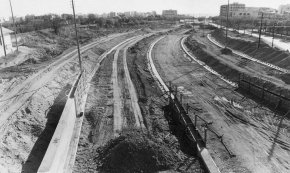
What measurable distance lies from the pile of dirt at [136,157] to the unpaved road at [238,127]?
2743 mm

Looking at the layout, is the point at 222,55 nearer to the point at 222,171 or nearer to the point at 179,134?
the point at 179,134

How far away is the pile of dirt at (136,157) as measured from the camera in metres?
12.2

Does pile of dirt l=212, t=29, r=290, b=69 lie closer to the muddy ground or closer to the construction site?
the construction site

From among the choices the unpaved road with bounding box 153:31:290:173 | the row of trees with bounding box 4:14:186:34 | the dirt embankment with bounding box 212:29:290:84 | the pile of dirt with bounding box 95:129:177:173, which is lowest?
the unpaved road with bounding box 153:31:290:173

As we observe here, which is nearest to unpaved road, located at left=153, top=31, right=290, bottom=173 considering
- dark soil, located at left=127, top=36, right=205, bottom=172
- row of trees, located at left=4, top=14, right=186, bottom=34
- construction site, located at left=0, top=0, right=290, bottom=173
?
construction site, located at left=0, top=0, right=290, bottom=173

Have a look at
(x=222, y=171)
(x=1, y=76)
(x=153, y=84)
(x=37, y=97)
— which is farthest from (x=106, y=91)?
(x=222, y=171)

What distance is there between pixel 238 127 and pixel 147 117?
19.2 ft

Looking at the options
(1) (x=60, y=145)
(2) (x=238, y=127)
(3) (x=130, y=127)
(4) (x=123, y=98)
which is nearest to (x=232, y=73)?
(4) (x=123, y=98)

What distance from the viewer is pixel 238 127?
55.3ft

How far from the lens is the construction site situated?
12922 millimetres

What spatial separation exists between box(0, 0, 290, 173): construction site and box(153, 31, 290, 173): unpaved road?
2.2 inches

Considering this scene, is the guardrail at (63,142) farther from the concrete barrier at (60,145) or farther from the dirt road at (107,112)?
the dirt road at (107,112)

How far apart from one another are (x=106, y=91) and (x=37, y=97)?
256 inches

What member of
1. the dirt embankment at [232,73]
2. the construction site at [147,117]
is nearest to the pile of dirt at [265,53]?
the construction site at [147,117]
